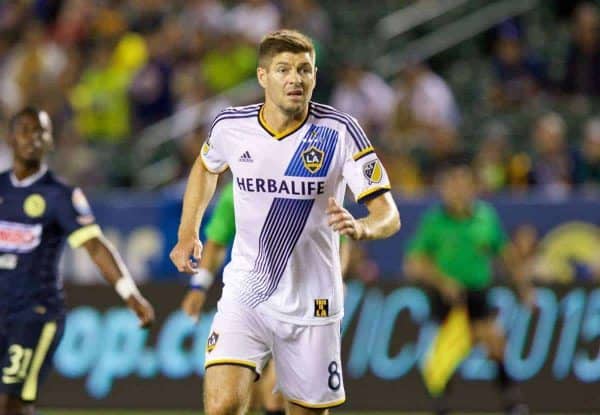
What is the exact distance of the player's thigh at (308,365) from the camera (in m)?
7.63

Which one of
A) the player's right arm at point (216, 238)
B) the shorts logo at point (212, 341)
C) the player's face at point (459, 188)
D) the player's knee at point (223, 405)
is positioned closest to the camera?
the player's knee at point (223, 405)

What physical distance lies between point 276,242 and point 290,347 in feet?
1.80

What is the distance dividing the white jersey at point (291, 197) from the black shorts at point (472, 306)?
529 centimetres

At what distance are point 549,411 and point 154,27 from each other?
797 centimetres

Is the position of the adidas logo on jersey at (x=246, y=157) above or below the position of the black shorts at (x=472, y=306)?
above

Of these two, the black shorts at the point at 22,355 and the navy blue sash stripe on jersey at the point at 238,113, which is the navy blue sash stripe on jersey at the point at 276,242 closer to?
the navy blue sash stripe on jersey at the point at 238,113

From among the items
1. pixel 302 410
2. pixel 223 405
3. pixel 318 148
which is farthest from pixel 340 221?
pixel 302 410

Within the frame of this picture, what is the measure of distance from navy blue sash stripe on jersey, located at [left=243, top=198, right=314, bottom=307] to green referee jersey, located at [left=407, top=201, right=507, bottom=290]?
215 inches

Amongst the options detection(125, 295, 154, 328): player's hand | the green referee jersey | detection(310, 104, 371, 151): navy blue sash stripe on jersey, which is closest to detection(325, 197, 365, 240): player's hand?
detection(310, 104, 371, 151): navy blue sash stripe on jersey

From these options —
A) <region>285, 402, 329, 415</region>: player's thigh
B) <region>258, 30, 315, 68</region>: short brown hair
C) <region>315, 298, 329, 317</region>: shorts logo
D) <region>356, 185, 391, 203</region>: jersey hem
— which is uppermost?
<region>258, 30, 315, 68</region>: short brown hair

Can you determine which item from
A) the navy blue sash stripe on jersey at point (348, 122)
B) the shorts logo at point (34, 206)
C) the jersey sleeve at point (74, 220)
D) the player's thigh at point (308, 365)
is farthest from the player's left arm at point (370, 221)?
the shorts logo at point (34, 206)

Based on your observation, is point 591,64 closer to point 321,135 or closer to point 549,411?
point 549,411

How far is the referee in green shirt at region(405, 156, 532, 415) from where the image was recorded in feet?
42.2

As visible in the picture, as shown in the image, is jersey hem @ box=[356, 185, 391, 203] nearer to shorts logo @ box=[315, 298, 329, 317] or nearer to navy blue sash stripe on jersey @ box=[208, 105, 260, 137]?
shorts logo @ box=[315, 298, 329, 317]
